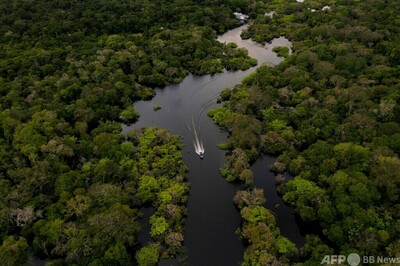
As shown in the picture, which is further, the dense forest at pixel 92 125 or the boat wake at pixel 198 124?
the boat wake at pixel 198 124

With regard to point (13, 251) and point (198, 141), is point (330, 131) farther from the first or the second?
point (13, 251)

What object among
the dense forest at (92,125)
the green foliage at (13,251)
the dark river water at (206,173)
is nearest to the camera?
the green foliage at (13,251)

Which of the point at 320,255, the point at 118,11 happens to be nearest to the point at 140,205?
the point at 320,255

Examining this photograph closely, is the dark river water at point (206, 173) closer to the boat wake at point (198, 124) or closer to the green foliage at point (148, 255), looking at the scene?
the boat wake at point (198, 124)

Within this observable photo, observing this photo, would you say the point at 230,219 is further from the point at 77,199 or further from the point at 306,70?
the point at 306,70

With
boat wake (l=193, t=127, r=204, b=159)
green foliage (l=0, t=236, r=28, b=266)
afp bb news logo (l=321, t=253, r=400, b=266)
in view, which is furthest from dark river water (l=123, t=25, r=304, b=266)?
green foliage (l=0, t=236, r=28, b=266)

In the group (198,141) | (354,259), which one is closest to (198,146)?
(198,141)

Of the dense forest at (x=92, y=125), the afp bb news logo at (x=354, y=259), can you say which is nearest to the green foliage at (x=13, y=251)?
the dense forest at (x=92, y=125)
